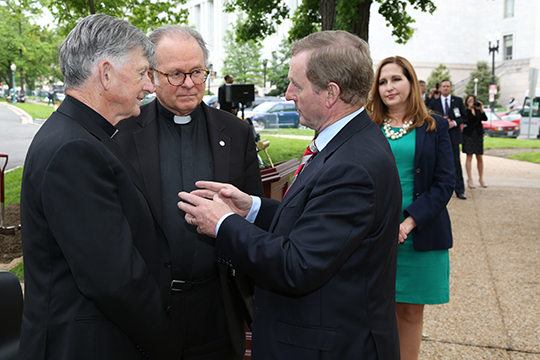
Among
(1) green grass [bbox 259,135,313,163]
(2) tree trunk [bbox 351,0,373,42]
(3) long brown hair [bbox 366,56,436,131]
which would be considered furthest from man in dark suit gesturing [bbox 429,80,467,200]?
(3) long brown hair [bbox 366,56,436,131]

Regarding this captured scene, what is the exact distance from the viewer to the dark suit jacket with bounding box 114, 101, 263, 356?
2.42 m

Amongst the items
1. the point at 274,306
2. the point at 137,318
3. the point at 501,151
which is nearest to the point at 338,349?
the point at 274,306

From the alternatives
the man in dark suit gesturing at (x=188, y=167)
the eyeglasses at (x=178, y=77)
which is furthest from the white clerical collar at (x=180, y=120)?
the eyeglasses at (x=178, y=77)

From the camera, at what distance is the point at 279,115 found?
24234 millimetres

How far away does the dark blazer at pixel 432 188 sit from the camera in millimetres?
3021

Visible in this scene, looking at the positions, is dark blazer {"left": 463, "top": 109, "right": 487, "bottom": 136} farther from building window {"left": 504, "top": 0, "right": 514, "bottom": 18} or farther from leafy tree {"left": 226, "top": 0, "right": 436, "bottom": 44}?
building window {"left": 504, "top": 0, "right": 514, "bottom": 18}

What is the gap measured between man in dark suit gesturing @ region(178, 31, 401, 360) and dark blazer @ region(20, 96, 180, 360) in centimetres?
31

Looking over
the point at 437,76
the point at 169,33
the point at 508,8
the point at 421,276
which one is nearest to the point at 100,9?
the point at 169,33

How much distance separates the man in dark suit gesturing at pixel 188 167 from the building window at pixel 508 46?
56192 millimetres

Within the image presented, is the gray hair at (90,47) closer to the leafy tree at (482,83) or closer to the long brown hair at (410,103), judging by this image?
the long brown hair at (410,103)

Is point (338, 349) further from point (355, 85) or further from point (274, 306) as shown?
point (355, 85)

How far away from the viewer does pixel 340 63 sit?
174 centimetres

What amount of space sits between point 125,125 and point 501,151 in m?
17.6

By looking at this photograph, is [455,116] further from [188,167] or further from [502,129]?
[502,129]
